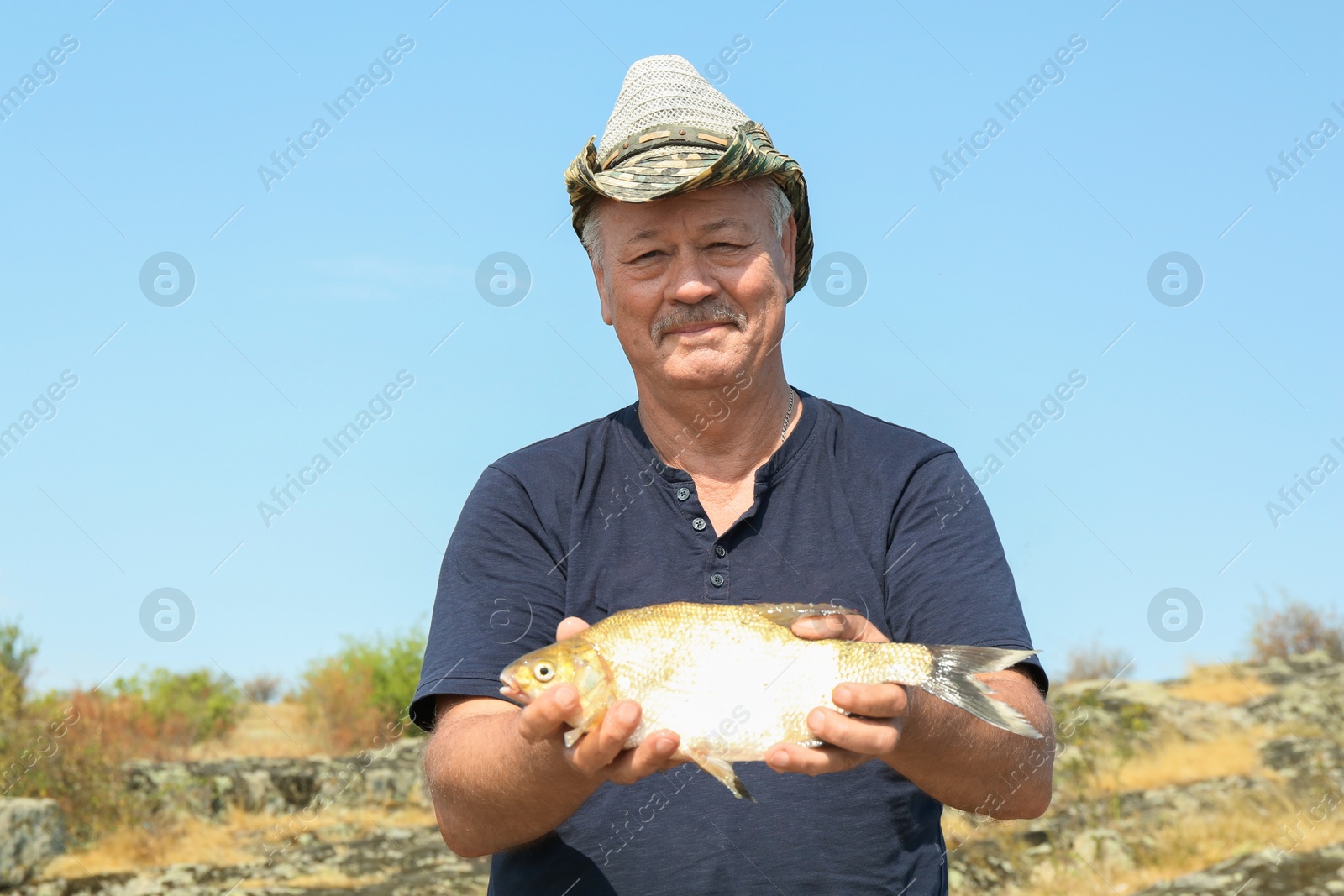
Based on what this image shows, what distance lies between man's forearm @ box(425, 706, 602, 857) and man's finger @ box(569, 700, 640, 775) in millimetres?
76

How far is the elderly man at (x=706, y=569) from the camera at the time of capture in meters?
3.29

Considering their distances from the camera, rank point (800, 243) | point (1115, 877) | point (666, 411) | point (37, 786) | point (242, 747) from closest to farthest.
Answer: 1. point (666, 411)
2. point (800, 243)
3. point (1115, 877)
4. point (37, 786)
5. point (242, 747)

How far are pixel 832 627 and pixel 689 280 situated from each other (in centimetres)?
143

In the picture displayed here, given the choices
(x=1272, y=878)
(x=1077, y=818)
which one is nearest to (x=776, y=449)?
(x=1272, y=878)

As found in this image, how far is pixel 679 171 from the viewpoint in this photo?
13.2ft

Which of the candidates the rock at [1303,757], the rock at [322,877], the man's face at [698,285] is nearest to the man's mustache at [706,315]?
the man's face at [698,285]

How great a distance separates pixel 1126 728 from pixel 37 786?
15.5 m

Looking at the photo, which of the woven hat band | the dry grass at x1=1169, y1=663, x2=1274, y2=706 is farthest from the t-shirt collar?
the dry grass at x1=1169, y1=663, x2=1274, y2=706

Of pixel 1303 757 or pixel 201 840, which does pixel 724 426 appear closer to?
pixel 201 840

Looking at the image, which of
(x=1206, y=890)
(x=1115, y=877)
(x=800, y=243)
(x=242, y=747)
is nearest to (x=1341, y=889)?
(x=1206, y=890)

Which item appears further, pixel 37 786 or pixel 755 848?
pixel 37 786

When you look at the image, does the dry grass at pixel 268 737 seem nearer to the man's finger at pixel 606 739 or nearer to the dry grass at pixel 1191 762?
the dry grass at pixel 1191 762

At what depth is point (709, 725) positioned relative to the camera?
323cm

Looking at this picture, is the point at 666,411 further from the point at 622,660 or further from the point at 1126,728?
the point at 1126,728
